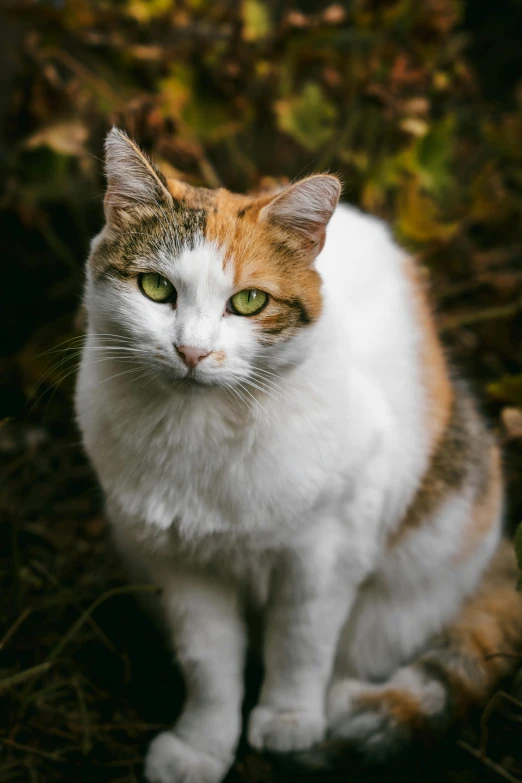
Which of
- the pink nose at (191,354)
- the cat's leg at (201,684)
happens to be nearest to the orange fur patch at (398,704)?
the cat's leg at (201,684)

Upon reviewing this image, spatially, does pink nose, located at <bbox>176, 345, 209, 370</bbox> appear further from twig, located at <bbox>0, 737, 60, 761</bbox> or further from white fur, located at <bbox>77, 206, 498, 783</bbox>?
twig, located at <bbox>0, 737, 60, 761</bbox>

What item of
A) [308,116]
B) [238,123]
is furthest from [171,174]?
[308,116]

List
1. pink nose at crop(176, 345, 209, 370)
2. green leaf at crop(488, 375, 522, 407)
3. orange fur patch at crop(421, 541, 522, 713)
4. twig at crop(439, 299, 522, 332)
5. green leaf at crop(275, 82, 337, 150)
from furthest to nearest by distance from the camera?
twig at crop(439, 299, 522, 332) < green leaf at crop(275, 82, 337, 150) < green leaf at crop(488, 375, 522, 407) < orange fur patch at crop(421, 541, 522, 713) < pink nose at crop(176, 345, 209, 370)

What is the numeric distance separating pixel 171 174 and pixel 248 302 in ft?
3.49

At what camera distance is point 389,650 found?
1641mm

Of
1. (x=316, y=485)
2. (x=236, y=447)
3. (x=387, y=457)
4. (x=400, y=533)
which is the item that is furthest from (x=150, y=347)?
(x=400, y=533)

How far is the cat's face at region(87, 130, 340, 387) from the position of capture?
1.09 m

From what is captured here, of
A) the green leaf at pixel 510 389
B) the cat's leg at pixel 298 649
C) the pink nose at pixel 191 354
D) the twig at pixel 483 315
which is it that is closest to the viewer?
the pink nose at pixel 191 354

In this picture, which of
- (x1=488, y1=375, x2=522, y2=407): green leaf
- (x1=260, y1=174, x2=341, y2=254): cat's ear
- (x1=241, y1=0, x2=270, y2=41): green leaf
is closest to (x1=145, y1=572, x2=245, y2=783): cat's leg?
(x1=260, y1=174, x2=341, y2=254): cat's ear

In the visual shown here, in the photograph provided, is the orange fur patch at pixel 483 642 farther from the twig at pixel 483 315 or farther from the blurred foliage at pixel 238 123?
the twig at pixel 483 315

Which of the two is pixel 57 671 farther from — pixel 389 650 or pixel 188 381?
pixel 188 381

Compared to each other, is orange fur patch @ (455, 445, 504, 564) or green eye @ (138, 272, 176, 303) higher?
green eye @ (138, 272, 176, 303)

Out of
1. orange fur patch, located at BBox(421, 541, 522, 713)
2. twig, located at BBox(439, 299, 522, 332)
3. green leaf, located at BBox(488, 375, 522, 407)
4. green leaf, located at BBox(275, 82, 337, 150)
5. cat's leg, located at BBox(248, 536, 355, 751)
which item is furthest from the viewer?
twig, located at BBox(439, 299, 522, 332)

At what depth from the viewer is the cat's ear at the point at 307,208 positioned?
1.13m
